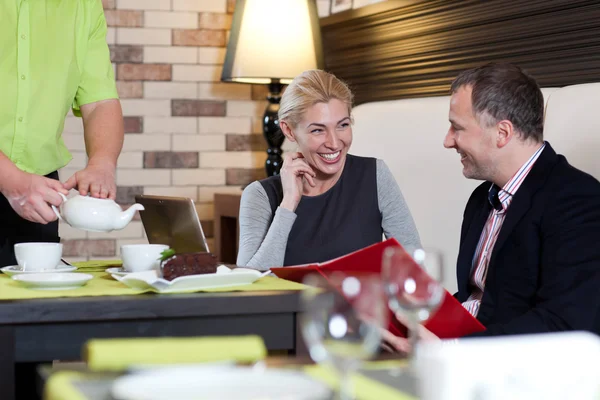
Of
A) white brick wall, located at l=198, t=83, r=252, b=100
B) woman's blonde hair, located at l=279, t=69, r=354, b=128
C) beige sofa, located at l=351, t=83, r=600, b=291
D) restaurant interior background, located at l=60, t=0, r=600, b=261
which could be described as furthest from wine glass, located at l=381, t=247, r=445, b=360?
white brick wall, located at l=198, t=83, r=252, b=100

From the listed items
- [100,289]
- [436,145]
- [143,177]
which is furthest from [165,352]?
[143,177]


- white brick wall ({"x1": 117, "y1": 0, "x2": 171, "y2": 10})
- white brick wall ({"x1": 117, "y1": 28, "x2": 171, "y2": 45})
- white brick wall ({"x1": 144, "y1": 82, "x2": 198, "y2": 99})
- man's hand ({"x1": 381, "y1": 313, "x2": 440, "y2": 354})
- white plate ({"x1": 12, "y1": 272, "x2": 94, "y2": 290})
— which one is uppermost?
white brick wall ({"x1": 117, "y1": 0, "x2": 171, "y2": 10})

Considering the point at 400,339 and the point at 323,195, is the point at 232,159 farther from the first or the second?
the point at 400,339

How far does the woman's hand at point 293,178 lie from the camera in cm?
257

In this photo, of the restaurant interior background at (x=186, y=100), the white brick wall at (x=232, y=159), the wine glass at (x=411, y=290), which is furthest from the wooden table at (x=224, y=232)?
the wine glass at (x=411, y=290)

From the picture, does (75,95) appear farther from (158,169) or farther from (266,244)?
(158,169)

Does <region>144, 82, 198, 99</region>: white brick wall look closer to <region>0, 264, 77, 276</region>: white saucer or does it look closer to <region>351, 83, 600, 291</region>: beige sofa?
<region>351, 83, 600, 291</region>: beige sofa

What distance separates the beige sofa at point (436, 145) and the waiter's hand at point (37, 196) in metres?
1.16

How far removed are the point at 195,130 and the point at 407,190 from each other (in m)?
1.63

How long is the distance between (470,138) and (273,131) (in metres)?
2.06

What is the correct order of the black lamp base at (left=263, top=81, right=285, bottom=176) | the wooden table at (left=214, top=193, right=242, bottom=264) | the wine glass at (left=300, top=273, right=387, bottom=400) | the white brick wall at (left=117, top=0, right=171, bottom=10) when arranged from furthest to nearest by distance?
the white brick wall at (left=117, top=0, right=171, bottom=10)
the wooden table at (left=214, top=193, right=242, bottom=264)
the black lamp base at (left=263, top=81, right=285, bottom=176)
the wine glass at (left=300, top=273, right=387, bottom=400)

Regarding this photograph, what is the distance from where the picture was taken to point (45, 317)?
148 cm

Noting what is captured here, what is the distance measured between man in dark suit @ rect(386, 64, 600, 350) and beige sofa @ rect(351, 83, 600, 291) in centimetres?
30

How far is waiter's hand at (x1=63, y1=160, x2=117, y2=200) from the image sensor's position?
202 cm
